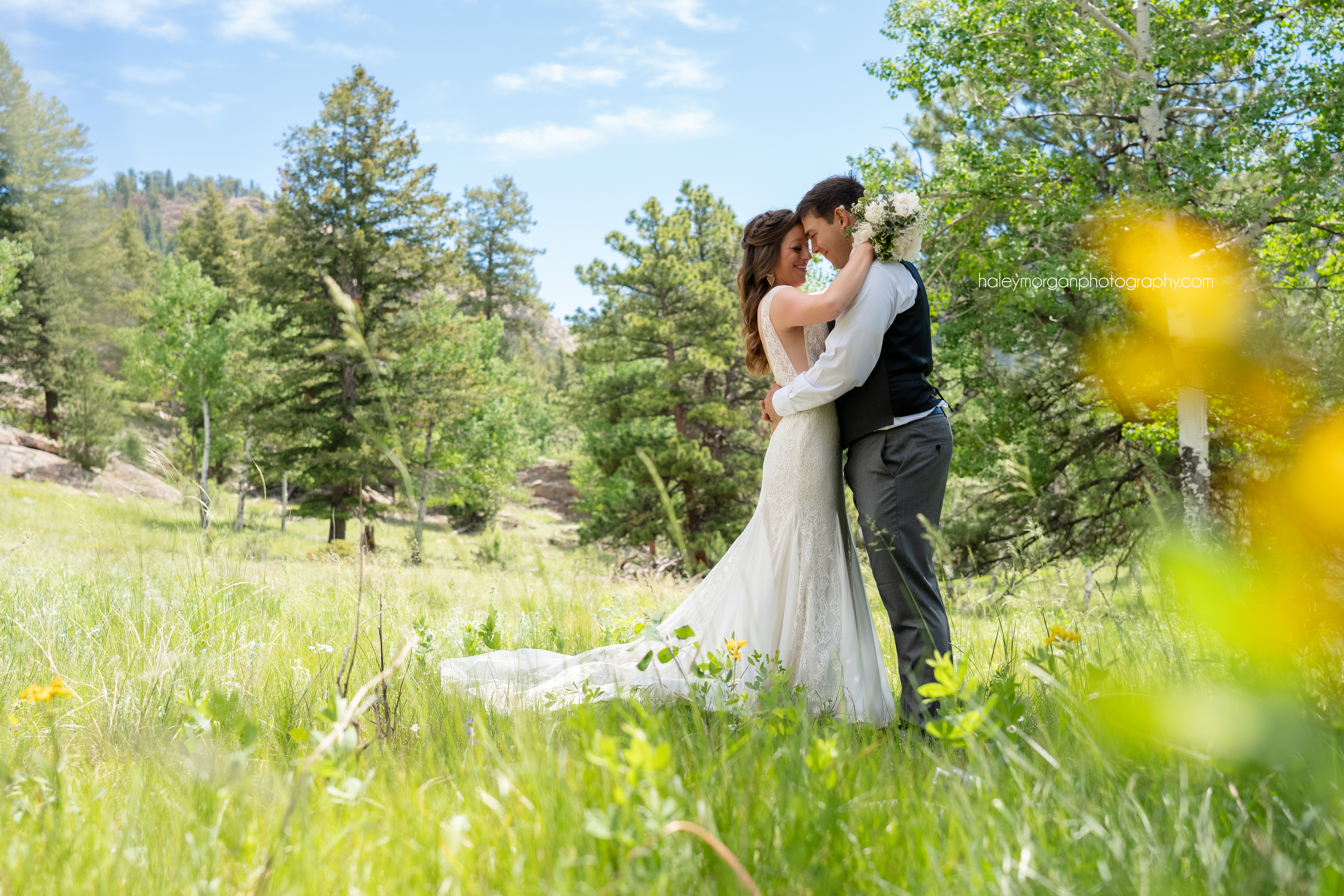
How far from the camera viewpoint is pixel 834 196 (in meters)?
3.48

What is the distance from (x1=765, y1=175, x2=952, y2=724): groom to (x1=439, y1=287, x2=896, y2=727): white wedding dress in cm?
18

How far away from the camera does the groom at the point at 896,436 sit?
289 centimetres

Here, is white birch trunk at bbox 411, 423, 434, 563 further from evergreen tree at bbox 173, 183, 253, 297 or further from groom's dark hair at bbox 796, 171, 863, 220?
evergreen tree at bbox 173, 183, 253, 297

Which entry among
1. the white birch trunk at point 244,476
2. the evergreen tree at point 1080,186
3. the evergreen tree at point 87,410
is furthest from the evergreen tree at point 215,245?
the evergreen tree at point 1080,186

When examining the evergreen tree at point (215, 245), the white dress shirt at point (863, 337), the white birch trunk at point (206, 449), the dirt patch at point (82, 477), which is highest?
the evergreen tree at point (215, 245)

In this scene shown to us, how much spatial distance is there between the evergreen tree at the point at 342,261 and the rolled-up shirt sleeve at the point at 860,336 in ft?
56.2

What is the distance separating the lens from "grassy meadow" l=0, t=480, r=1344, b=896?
116cm

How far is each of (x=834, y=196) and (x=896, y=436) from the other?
1.26 meters

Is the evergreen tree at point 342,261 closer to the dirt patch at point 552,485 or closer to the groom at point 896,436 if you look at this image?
the groom at point 896,436

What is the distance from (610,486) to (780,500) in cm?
2205

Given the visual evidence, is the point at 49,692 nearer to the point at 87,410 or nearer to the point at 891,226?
the point at 891,226

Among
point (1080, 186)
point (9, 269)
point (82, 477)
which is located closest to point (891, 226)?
point (1080, 186)

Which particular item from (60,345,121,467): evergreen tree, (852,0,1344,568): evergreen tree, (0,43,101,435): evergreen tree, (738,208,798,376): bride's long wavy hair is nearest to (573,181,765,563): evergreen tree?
(852,0,1344,568): evergreen tree

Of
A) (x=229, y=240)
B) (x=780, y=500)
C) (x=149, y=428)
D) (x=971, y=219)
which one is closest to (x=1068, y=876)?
(x=780, y=500)
